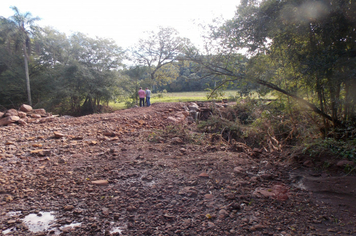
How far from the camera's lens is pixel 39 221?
288 centimetres

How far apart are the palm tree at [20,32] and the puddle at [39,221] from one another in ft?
62.6

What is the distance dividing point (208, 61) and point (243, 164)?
2061 millimetres

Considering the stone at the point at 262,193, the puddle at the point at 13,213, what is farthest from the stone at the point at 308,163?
the puddle at the point at 13,213

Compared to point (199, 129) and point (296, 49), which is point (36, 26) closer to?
point (199, 129)

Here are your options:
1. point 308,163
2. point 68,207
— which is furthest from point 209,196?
point 308,163

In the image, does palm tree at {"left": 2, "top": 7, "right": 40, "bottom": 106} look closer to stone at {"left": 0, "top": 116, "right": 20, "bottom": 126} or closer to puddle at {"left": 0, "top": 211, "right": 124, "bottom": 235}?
stone at {"left": 0, "top": 116, "right": 20, "bottom": 126}

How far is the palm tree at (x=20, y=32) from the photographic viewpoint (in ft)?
58.7

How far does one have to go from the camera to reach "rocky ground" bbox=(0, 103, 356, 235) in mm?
2654

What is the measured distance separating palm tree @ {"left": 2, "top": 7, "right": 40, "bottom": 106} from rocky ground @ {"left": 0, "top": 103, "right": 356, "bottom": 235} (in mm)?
16129

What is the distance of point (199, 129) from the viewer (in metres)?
9.30

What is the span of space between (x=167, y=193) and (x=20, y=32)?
20.6 m

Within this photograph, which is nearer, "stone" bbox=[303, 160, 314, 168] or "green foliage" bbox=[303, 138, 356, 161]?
"green foliage" bbox=[303, 138, 356, 161]

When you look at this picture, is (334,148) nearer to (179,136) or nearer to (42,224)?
(179,136)

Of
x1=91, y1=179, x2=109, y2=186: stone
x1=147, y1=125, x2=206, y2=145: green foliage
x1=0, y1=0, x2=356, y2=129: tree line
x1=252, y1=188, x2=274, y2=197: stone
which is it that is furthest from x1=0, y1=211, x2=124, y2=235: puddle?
x1=147, y1=125, x2=206, y2=145: green foliage
